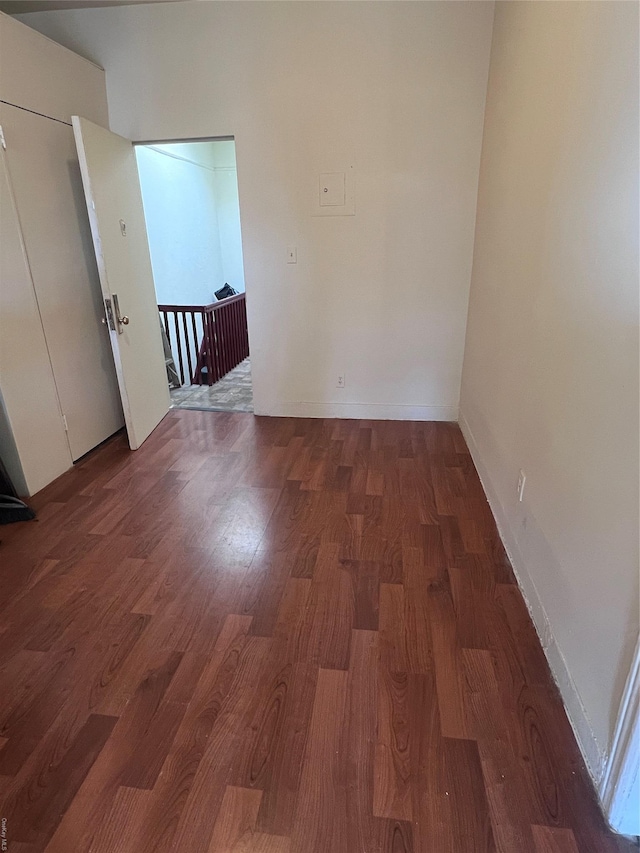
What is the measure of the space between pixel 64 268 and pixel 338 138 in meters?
2.03

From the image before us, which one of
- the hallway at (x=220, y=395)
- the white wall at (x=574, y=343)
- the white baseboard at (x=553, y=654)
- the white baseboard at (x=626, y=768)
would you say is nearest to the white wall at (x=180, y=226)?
the hallway at (x=220, y=395)

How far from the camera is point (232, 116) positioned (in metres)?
3.27

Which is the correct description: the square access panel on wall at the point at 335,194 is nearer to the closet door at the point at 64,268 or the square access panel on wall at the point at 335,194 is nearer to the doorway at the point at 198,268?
the doorway at the point at 198,268

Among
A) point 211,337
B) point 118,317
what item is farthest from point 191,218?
point 118,317

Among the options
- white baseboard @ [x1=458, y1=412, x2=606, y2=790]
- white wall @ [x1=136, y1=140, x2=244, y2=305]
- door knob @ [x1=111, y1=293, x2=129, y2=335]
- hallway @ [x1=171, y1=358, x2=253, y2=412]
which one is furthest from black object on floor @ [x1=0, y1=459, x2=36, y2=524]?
white wall @ [x1=136, y1=140, x2=244, y2=305]

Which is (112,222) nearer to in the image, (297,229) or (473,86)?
(297,229)

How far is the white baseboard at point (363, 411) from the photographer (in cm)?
386

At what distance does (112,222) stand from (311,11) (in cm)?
185

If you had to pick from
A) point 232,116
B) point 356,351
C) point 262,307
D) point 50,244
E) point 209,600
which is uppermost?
point 232,116

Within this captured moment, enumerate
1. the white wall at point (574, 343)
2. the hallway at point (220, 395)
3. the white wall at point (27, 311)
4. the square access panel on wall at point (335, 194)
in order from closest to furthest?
1. the white wall at point (574, 343)
2. the white wall at point (27, 311)
3. the square access panel on wall at point (335, 194)
4. the hallway at point (220, 395)

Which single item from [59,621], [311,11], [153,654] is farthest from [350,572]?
[311,11]

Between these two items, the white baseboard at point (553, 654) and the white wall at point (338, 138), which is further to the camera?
the white wall at point (338, 138)

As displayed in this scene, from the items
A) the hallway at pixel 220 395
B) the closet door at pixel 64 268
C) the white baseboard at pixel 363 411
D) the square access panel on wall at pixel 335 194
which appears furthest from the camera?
the hallway at pixel 220 395

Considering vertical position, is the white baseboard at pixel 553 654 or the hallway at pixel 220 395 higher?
the white baseboard at pixel 553 654
